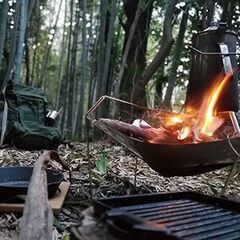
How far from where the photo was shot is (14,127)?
13.0 feet

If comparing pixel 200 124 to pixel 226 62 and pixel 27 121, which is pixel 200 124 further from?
pixel 27 121

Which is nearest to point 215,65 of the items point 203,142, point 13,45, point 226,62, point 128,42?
point 226,62

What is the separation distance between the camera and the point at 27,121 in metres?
4.21

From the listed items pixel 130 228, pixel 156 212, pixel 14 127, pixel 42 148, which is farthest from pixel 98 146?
pixel 130 228

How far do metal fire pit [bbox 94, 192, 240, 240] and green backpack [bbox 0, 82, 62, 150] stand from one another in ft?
8.95

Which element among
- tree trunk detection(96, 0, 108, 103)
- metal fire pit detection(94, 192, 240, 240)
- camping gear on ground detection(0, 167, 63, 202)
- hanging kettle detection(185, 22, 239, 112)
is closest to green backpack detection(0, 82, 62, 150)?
tree trunk detection(96, 0, 108, 103)

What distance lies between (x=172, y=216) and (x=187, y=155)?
0.80m

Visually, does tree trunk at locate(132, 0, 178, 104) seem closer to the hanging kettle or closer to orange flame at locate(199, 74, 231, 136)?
the hanging kettle

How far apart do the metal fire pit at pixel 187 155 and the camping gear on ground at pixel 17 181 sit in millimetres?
458

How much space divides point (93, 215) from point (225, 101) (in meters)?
1.30

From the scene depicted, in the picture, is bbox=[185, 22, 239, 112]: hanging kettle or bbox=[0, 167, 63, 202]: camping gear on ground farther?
bbox=[185, 22, 239, 112]: hanging kettle

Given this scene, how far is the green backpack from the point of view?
392 centimetres

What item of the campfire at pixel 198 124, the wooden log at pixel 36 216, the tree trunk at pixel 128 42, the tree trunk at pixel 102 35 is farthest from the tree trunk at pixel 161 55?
the wooden log at pixel 36 216

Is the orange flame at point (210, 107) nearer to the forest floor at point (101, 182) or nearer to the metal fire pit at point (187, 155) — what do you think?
the metal fire pit at point (187, 155)
